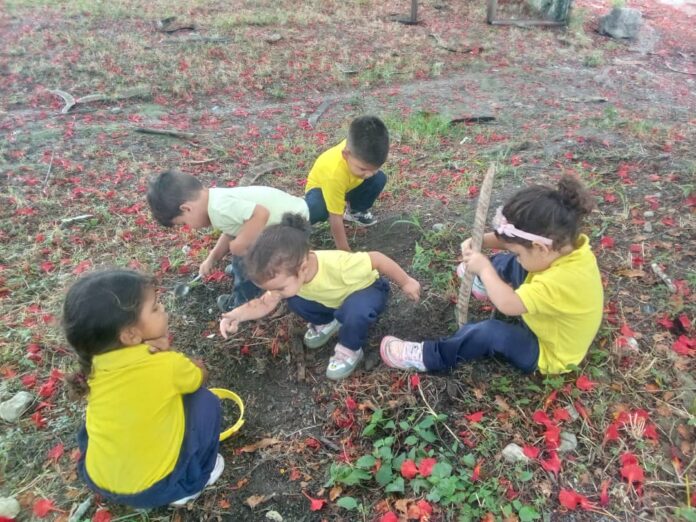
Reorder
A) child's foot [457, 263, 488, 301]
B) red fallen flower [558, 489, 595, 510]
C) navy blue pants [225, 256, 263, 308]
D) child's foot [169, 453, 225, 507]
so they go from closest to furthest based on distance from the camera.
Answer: red fallen flower [558, 489, 595, 510]
child's foot [169, 453, 225, 507]
child's foot [457, 263, 488, 301]
navy blue pants [225, 256, 263, 308]

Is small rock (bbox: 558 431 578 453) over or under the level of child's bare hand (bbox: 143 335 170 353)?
under

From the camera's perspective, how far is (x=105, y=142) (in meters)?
5.89

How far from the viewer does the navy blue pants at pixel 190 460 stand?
2.00 meters

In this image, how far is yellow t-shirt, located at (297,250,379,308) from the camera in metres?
2.60

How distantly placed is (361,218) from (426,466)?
2.46 meters

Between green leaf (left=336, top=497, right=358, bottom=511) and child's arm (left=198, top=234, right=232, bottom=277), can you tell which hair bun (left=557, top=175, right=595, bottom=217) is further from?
child's arm (left=198, top=234, right=232, bottom=277)

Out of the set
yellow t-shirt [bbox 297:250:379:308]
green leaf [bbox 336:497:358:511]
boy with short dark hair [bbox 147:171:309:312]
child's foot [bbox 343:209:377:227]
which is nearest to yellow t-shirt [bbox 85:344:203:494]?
green leaf [bbox 336:497:358:511]

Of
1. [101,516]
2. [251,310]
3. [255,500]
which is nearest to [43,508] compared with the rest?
[101,516]

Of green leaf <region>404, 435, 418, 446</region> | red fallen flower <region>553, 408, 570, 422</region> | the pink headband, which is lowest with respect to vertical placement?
green leaf <region>404, 435, 418, 446</region>

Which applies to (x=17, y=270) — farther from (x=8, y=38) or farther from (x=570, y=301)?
(x=8, y=38)

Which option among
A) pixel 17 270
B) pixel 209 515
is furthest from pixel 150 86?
pixel 209 515

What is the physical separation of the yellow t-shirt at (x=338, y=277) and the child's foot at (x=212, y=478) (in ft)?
3.06

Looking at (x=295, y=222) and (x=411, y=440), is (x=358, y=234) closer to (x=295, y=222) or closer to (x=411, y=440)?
(x=295, y=222)

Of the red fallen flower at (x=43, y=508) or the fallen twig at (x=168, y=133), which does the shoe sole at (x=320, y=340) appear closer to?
the red fallen flower at (x=43, y=508)
